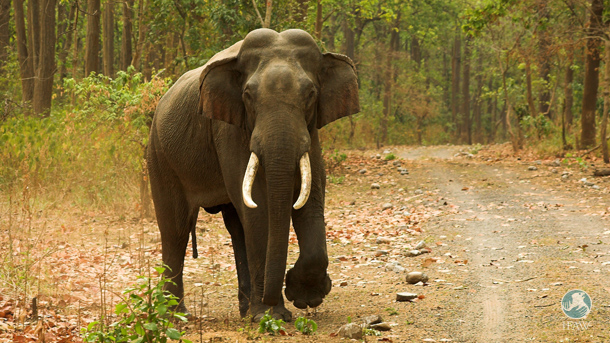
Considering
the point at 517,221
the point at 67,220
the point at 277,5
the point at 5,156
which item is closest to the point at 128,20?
the point at 277,5

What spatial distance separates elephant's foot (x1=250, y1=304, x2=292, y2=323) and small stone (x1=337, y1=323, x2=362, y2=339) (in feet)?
2.21

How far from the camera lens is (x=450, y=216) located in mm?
11102

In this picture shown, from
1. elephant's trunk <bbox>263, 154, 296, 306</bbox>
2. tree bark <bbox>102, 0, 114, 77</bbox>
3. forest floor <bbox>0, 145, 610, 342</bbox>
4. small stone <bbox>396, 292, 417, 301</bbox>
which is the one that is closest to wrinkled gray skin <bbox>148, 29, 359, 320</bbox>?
elephant's trunk <bbox>263, 154, 296, 306</bbox>

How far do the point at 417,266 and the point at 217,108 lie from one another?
345 cm

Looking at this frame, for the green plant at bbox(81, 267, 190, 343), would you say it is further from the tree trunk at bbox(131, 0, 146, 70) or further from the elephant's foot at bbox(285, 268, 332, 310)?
the tree trunk at bbox(131, 0, 146, 70)

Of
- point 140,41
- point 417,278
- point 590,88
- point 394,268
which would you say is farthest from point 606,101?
point 140,41

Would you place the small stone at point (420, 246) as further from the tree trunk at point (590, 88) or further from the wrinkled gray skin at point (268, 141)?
the tree trunk at point (590, 88)

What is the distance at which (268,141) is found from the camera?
4949 mm

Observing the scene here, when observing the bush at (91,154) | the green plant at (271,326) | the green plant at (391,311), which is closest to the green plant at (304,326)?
the green plant at (271,326)

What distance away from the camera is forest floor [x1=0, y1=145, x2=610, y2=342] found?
5191 millimetres

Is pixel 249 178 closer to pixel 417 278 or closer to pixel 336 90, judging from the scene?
pixel 336 90

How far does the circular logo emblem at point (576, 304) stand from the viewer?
5223 millimetres

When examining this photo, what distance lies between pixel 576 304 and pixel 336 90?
254 cm

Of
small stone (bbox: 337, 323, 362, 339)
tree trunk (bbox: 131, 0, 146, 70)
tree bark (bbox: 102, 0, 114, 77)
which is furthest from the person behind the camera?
tree bark (bbox: 102, 0, 114, 77)
